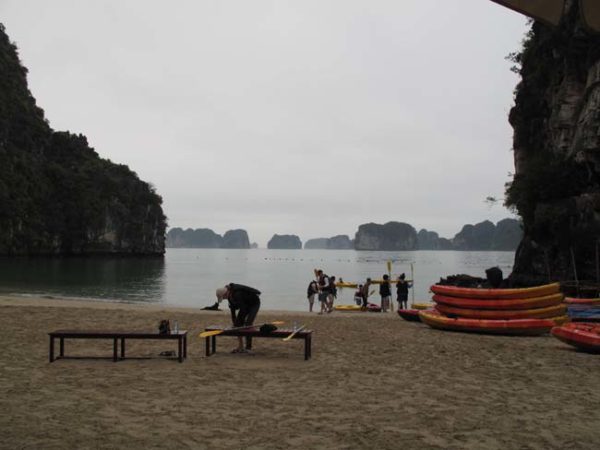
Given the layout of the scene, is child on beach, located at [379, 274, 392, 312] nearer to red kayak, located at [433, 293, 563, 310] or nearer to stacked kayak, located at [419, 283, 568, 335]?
stacked kayak, located at [419, 283, 568, 335]

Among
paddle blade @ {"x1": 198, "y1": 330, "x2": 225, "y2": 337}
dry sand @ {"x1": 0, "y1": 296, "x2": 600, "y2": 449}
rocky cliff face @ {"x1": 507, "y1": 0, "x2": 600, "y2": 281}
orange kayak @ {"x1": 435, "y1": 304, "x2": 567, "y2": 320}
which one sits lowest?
dry sand @ {"x1": 0, "y1": 296, "x2": 600, "y2": 449}

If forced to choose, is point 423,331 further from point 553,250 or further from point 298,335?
point 553,250

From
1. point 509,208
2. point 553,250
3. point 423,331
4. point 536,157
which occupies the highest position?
point 536,157

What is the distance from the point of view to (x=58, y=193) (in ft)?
414

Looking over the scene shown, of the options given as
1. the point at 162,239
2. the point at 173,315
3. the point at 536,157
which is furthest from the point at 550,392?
the point at 162,239

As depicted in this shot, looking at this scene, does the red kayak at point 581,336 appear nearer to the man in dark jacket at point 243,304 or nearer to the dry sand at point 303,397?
the dry sand at point 303,397

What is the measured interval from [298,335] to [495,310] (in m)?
7.70

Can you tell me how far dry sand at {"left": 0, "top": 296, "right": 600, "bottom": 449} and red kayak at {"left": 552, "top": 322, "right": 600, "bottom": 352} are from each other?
28 cm

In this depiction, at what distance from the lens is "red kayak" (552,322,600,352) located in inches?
469

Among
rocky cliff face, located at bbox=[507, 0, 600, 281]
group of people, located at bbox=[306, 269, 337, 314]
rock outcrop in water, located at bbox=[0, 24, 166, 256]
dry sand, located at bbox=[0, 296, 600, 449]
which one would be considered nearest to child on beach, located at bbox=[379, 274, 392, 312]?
group of people, located at bbox=[306, 269, 337, 314]

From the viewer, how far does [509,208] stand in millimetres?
58250

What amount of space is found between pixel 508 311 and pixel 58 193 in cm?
12771

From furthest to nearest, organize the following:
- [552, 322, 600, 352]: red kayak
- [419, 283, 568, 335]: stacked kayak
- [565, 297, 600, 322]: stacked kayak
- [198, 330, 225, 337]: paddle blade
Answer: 1. [565, 297, 600, 322]: stacked kayak
2. [419, 283, 568, 335]: stacked kayak
3. [552, 322, 600, 352]: red kayak
4. [198, 330, 225, 337]: paddle blade

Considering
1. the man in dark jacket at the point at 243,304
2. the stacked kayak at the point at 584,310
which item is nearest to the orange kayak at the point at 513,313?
the stacked kayak at the point at 584,310
